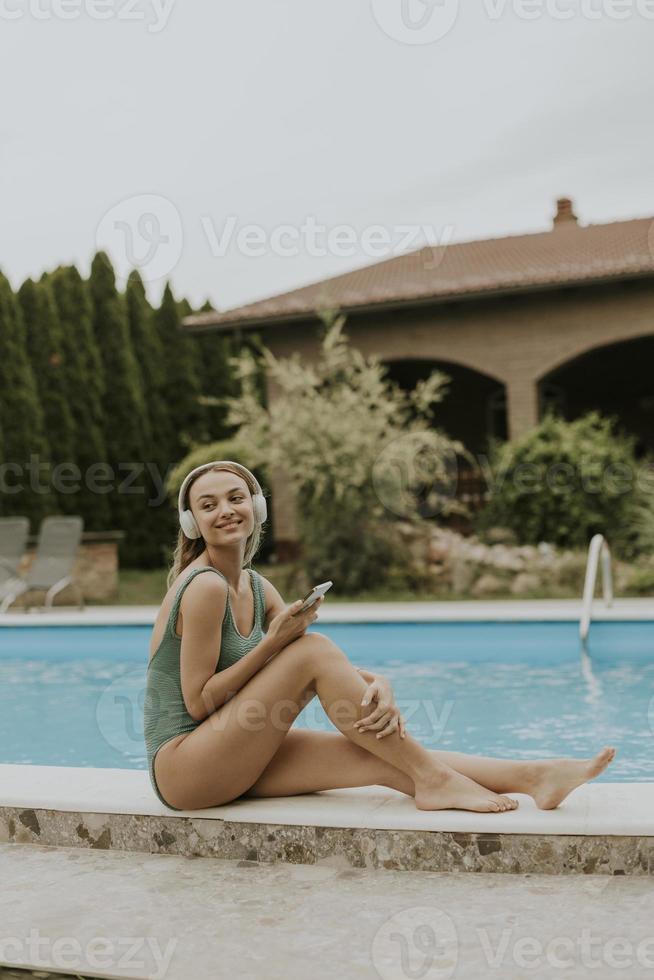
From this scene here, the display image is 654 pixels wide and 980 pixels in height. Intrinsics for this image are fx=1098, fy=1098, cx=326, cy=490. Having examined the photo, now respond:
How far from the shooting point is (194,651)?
3.11 metres

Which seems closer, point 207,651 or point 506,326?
point 207,651

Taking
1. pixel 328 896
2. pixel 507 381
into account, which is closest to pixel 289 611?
pixel 328 896

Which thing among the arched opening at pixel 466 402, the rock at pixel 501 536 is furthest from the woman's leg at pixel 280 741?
the arched opening at pixel 466 402

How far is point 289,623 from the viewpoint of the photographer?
303cm

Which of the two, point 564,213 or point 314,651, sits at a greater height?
point 564,213

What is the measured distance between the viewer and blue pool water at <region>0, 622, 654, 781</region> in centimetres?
580

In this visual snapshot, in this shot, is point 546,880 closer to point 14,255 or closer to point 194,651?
point 194,651

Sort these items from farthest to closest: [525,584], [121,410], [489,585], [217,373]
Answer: [217,373] < [121,410] < [489,585] < [525,584]

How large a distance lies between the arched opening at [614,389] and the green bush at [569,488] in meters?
4.30

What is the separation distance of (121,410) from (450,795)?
13.9 m

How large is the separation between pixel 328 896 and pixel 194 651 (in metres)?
0.75

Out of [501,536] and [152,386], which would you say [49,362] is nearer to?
[152,386]

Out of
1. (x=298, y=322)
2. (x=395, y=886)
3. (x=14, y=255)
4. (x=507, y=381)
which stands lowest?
(x=395, y=886)

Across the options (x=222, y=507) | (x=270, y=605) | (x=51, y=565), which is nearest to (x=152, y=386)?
(x=51, y=565)
